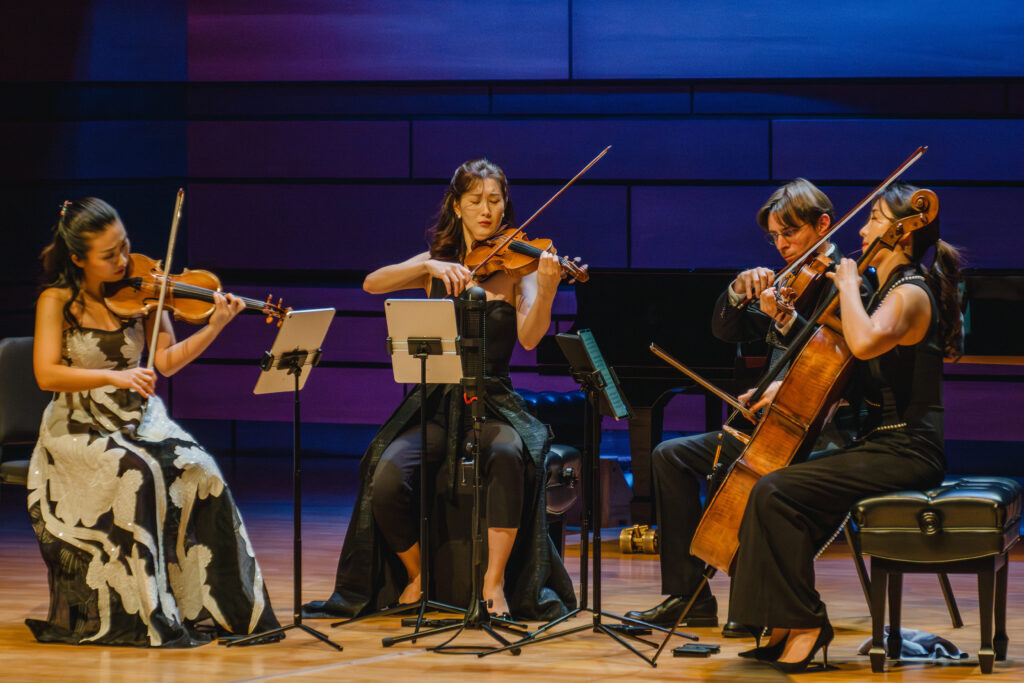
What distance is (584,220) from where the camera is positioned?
19.5 ft

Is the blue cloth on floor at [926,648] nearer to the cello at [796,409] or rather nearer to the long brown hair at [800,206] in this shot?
the cello at [796,409]

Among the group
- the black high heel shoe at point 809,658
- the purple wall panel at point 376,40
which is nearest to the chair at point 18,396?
the black high heel shoe at point 809,658

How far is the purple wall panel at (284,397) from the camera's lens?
6.20 meters

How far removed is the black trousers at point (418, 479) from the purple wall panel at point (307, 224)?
109 inches

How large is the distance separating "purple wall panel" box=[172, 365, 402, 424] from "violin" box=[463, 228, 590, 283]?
2.80 m

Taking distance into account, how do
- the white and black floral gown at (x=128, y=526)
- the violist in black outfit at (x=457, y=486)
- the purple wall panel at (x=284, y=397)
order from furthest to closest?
the purple wall panel at (x=284, y=397)
the violist in black outfit at (x=457, y=486)
the white and black floral gown at (x=128, y=526)

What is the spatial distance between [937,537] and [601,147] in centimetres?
349

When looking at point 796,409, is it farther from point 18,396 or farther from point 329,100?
point 329,100

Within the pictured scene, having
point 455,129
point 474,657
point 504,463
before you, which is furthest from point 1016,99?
point 474,657

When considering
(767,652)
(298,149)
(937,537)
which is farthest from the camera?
(298,149)

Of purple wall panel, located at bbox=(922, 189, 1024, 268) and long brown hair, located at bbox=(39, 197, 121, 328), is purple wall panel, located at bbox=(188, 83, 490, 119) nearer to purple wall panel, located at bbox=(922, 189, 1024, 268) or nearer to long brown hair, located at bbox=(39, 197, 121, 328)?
purple wall panel, located at bbox=(922, 189, 1024, 268)

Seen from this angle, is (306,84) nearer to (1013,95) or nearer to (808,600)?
(1013,95)

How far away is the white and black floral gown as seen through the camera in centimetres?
304


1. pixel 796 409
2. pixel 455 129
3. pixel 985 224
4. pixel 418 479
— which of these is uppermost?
pixel 455 129
